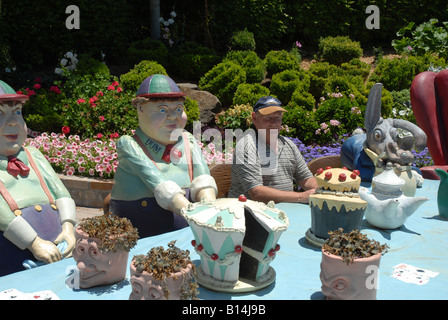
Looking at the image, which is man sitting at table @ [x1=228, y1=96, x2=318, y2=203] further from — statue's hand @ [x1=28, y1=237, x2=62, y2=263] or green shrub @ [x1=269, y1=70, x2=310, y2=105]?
green shrub @ [x1=269, y1=70, x2=310, y2=105]

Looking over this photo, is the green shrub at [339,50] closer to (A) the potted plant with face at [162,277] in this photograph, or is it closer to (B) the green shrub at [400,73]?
(B) the green shrub at [400,73]

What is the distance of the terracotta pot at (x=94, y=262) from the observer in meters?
2.31

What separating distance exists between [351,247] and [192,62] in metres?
8.51

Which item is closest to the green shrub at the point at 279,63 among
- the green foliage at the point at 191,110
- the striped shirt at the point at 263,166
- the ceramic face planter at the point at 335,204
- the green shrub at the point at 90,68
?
the green foliage at the point at 191,110

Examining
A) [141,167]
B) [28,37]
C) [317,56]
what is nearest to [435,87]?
[141,167]

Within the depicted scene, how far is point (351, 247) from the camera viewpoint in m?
2.09

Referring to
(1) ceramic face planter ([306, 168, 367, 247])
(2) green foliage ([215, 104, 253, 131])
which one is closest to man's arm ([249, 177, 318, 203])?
(1) ceramic face planter ([306, 168, 367, 247])

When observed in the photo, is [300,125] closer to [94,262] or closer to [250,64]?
[250,64]

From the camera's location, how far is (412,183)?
12.5 ft

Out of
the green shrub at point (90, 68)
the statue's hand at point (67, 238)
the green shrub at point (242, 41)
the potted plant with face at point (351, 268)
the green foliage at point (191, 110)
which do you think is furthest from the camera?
the green shrub at point (242, 41)

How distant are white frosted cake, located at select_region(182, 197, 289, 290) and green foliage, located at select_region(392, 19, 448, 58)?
10.0 meters

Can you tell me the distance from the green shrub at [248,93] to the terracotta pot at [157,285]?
22.2 feet

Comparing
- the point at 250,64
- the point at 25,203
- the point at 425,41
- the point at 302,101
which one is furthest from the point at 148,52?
the point at 25,203

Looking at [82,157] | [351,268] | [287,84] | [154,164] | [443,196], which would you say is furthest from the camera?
[287,84]
